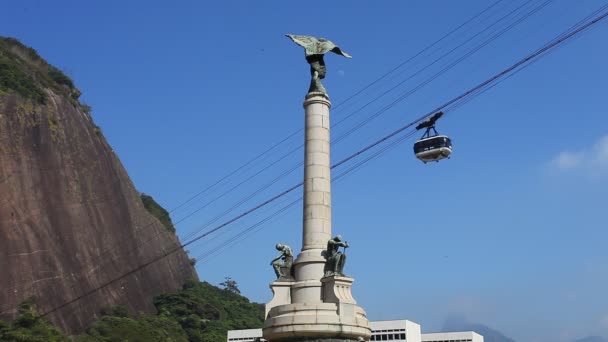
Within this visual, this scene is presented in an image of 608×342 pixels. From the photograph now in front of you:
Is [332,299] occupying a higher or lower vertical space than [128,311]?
lower

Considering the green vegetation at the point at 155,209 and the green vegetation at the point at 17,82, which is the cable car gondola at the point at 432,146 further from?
the green vegetation at the point at 155,209

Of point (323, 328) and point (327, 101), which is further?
point (327, 101)

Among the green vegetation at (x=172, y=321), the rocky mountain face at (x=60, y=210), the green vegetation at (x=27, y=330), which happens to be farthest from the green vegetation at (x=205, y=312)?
the green vegetation at (x=27, y=330)

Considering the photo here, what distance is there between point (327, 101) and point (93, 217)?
53.0 meters

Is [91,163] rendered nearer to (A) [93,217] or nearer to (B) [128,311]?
(A) [93,217]

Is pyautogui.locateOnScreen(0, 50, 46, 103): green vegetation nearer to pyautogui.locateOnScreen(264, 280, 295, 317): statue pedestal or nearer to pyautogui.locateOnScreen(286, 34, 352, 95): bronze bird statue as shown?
pyautogui.locateOnScreen(286, 34, 352, 95): bronze bird statue

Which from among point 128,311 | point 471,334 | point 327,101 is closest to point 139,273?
point 128,311

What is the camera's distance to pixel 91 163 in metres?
75.0

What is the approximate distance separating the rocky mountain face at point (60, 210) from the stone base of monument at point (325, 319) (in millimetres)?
42338

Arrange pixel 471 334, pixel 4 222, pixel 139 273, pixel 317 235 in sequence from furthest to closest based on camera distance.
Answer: pixel 139 273, pixel 471 334, pixel 4 222, pixel 317 235

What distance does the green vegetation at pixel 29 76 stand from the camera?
6869cm

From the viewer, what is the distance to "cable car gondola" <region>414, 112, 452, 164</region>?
28.3 metres

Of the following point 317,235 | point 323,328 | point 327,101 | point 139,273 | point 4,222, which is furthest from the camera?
point 139,273

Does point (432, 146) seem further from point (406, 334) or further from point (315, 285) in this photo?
point (406, 334)
